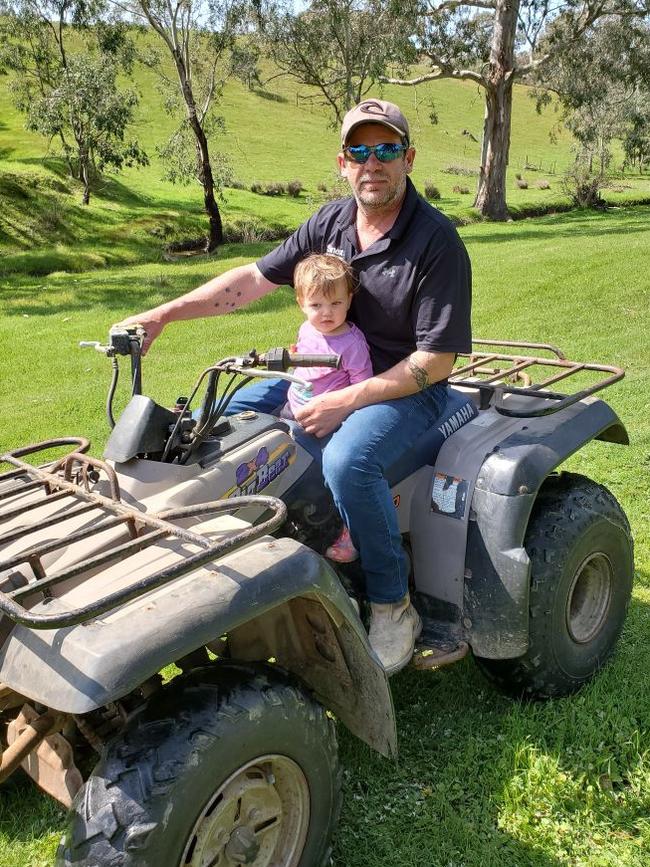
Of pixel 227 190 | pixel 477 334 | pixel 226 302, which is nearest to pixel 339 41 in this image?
pixel 227 190

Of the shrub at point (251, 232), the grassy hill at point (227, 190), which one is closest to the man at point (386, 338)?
the grassy hill at point (227, 190)

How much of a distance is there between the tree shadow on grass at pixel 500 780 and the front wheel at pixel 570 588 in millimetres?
118

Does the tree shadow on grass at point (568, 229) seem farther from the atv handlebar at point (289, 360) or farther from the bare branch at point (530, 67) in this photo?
the atv handlebar at point (289, 360)

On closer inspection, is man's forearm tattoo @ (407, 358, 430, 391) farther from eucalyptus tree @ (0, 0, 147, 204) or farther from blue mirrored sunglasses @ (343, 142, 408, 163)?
eucalyptus tree @ (0, 0, 147, 204)

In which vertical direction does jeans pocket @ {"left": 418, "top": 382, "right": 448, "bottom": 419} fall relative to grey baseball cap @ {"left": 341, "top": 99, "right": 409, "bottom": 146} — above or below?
below

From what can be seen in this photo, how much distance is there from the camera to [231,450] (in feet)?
9.19

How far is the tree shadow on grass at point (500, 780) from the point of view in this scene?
2.73 m

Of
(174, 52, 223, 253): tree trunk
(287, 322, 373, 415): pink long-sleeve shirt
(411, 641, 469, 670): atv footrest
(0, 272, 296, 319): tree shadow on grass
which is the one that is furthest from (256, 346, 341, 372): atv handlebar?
(174, 52, 223, 253): tree trunk

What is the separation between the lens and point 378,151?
3.14 m

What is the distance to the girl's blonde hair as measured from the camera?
10.0ft

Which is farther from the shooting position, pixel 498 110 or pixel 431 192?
pixel 431 192

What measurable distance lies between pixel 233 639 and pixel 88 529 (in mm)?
675

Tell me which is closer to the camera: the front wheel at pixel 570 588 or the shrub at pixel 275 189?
the front wheel at pixel 570 588

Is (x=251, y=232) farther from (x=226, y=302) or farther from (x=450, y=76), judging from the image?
(x=226, y=302)
